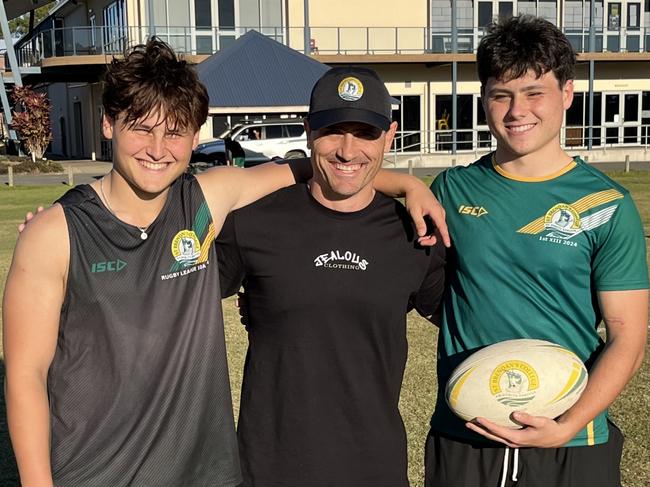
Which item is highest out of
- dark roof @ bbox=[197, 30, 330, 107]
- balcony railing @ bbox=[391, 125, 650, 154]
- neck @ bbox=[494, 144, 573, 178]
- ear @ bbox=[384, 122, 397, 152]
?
dark roof @ bbox=[197, 30, 330, 107]

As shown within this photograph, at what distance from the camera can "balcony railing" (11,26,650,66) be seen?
34625 mm

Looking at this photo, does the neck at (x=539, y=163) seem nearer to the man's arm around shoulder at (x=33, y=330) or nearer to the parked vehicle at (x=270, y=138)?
the man's arm around shoulder at (x=33, y=330)

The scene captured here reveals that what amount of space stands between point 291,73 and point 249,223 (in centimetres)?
2153

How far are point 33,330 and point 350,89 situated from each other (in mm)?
1347

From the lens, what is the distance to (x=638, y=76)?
3781 cm

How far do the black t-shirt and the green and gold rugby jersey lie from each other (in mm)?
248

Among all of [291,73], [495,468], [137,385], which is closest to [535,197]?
[495,468]

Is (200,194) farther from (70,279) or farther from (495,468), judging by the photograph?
(495,468)

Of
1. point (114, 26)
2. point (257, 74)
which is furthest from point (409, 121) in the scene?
point (257, 74)

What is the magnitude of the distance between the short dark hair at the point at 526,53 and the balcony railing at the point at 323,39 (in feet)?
104

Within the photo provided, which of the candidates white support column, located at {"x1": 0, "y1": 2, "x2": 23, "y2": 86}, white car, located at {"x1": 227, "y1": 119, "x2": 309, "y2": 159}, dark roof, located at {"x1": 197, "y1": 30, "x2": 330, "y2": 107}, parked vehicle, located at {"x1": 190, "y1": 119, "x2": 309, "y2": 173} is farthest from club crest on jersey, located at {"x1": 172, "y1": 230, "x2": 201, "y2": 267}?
white support column, located at {"x1": 0, "y1": 2, "x2": 23, "y2": 86}

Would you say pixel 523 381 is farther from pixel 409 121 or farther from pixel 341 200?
pixel 409 121

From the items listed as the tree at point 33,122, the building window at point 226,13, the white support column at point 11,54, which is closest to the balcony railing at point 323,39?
the building window at point 226,13

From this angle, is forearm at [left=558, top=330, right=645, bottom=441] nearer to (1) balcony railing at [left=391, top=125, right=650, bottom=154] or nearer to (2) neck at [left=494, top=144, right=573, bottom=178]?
(2) neck at [left=494, top=144, right=573, bottom=178]
